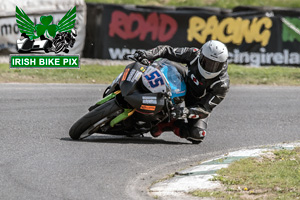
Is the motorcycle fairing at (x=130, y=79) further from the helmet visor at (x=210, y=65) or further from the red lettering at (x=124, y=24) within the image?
the red lettering at (x=124, y=24)

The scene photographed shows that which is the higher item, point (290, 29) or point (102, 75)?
point (290, 29)

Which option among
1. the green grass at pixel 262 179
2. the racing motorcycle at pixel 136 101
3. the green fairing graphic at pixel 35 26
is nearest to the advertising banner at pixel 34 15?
the green fairing graphic at pixel 35 26

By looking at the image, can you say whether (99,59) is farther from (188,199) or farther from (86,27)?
(188,199)

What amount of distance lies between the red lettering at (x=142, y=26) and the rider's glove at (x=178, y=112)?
29.9 feet

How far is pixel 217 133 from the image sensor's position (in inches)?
400

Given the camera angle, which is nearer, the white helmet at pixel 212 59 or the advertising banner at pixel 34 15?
the white helmet at pixel 212 59

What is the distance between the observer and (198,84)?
9.05m

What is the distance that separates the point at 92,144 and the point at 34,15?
31.4ft

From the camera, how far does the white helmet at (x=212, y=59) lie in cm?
870

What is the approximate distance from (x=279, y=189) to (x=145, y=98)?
2749 millimetres

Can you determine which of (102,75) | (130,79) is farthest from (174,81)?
(102,75)

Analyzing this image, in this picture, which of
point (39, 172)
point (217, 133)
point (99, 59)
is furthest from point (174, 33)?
point (39, 172)

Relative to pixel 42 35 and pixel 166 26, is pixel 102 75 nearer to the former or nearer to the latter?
pixel 42 35
